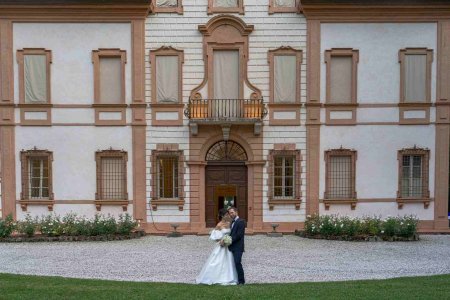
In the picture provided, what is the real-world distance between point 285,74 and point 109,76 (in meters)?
7.04

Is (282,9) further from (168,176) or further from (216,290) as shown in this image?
(216,290)

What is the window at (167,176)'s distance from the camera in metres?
22.8

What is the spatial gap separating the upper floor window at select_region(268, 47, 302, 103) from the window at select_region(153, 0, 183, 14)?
13.3 ft

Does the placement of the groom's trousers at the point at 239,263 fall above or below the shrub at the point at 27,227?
above

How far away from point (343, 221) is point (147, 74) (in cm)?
949

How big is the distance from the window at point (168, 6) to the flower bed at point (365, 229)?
9903mm

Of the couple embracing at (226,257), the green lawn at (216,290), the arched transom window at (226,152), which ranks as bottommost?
the green lawn at (216,290)

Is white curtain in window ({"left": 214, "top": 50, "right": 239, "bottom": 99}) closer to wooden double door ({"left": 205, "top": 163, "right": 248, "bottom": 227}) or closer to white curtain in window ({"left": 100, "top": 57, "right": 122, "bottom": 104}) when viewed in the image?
wooden double door ({"left": 205, "top": 163, "right": 248, "bottom": 227})

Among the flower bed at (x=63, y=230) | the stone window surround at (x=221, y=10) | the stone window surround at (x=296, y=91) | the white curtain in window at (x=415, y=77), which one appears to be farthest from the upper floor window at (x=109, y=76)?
the white curtain in window at (x=415, y=77)

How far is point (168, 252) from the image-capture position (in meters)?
18.0

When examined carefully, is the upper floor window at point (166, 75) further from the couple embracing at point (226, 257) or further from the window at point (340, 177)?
the couple embracing at point (226, 257)

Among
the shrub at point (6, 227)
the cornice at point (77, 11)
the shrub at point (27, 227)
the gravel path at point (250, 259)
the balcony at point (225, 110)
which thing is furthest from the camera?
the balcony at point (225, 110)

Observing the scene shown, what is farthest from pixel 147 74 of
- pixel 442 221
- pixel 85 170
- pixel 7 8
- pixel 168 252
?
pixel 442 221

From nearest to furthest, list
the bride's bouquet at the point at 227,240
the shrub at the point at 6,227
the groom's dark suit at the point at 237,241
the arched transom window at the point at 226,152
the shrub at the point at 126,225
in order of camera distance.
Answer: the bride's bouquet at the point at 227,240 < the groom's dark suit at the point at 237,241 < the shrub at the point at 6,227 < the shrub at the point at 126,225 < the arched transom window at the point at 226,152
